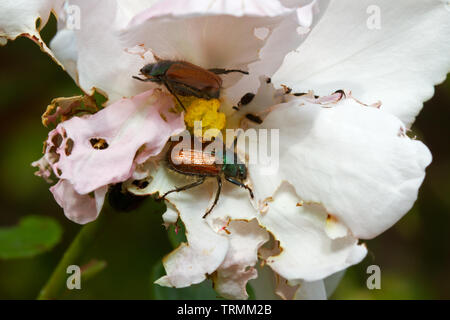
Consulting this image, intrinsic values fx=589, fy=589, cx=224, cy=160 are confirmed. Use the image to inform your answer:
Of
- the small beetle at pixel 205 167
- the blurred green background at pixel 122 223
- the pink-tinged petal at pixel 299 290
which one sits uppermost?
the small beetle at pixel 205 167

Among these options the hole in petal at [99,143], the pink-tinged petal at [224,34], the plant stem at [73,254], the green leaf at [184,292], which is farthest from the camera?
the green leaf at [184,292]

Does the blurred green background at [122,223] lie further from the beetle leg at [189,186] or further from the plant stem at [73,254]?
the beetle leg at [189,186]

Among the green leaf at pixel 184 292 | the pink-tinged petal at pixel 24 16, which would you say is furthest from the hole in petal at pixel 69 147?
the green leaf at pixel 184 292

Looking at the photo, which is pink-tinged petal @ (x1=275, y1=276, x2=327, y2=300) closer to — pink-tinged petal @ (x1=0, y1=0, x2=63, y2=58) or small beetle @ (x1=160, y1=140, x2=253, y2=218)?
small beetle @ (x1=160, y1=140, x2=253, y2=218)

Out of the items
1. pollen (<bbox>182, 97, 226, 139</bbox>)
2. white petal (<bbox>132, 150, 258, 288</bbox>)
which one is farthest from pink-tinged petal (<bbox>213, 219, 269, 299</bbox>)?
pollen (<bbox>182, 97, 226, 139</bbox>)

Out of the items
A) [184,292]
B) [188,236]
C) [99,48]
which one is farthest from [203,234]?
[184,292]

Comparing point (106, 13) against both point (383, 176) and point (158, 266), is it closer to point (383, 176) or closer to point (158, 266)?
point (383, 176)
